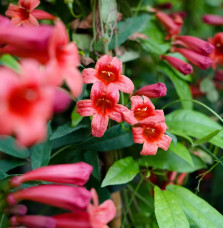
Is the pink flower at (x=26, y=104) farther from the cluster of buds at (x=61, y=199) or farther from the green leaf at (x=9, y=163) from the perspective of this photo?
the green leaf at (x=9, y=163)

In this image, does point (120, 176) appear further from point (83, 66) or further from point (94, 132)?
point (83, 66)

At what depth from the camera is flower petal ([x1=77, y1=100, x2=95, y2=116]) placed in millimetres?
713

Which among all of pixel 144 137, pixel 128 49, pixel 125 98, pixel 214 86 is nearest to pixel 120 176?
pixel 144 137

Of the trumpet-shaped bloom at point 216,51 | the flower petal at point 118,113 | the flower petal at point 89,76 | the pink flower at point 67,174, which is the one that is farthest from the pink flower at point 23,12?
the trumpet-shaped bloom at point 216,51

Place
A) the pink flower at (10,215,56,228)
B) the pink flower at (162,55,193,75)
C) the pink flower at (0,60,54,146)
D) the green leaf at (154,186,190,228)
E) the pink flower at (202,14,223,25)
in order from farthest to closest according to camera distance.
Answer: the pink flower at (202,14,223,25)
the pink flower at (162,55,193,75)
the green leaf at (154,186,190,228)
the pink flower at (10,215,56,228)
the pink flower at (0,60,54,146)

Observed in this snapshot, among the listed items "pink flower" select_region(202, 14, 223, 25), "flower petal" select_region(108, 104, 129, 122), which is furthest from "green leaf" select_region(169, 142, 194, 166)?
"pink flower" select_region(202, 14, 223, 25)

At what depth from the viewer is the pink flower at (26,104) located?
0.38m

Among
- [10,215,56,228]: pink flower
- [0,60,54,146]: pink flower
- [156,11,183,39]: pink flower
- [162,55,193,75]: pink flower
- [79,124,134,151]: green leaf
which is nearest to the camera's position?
[0,60,54,146]: pink flower

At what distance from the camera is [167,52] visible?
106 centimetres

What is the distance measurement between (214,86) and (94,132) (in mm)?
752

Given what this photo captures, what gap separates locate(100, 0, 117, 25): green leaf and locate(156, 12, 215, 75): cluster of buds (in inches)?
8.4

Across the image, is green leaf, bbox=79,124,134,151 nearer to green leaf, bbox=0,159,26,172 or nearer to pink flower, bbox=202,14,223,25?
green leaf, bbox=0,159,26,172

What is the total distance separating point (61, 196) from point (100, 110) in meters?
0.26

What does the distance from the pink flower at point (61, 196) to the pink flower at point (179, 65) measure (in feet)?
1.75
